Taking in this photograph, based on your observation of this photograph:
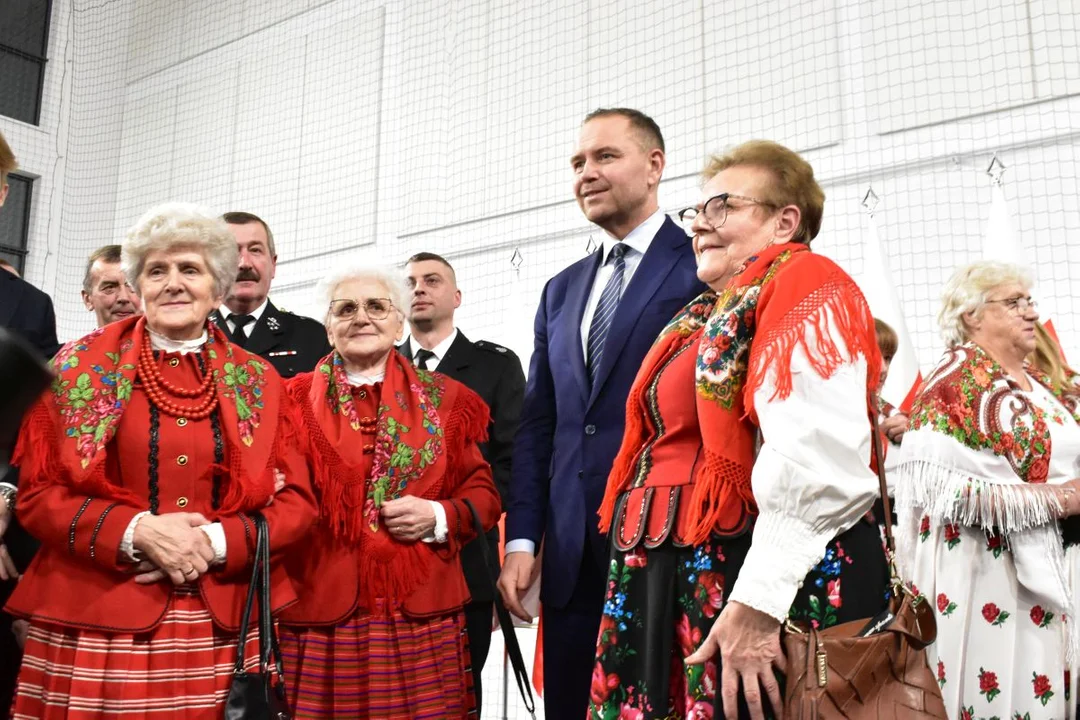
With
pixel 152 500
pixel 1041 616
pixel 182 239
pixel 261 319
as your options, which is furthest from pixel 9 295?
pixel 1041 616

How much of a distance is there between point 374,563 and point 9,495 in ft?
2.66

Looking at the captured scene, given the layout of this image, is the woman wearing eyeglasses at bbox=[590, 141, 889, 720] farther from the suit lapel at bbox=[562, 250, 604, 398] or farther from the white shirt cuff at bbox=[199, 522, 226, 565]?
the white shirt cuff at bbox=[199, 522, 226, 565]

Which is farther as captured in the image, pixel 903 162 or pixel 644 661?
pixel 903 162

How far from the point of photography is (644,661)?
5.51ft

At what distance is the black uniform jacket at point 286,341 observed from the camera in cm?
324

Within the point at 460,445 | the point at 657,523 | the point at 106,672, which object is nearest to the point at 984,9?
the point at 460,445

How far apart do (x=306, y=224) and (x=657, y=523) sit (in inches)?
264

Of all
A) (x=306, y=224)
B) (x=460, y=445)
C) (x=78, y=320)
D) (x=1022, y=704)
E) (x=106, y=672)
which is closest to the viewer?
(x=106, y=672)

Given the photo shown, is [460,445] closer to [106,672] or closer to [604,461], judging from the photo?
[604,461]

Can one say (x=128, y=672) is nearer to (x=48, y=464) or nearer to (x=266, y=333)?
(x=48, y=464)

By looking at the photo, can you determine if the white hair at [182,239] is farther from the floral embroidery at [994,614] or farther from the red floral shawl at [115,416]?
the floral embroidery at [994,614]

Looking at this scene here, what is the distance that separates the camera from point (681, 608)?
1.66 meters

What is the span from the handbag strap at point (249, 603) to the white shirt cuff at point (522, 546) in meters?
0.56

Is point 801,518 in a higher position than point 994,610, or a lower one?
higher
